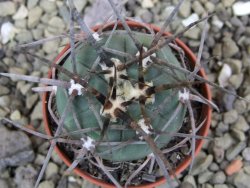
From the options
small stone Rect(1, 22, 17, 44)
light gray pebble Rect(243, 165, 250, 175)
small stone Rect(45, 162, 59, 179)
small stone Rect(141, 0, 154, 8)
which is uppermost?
small stone Rect(1, 22, 17, 44)

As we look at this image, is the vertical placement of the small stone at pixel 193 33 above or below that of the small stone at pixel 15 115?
above

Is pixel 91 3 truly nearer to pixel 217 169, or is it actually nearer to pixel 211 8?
pixel 211 8

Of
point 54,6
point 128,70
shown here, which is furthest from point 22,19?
point 128,70

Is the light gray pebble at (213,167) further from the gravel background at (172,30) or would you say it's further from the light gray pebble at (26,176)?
the light gray pebble at (26,176)

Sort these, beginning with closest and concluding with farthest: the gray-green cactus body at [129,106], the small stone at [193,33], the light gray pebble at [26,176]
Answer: the gray-green cactus body at [129,106] < the light gray pebble at [26,176] < the small stone at [193,33]

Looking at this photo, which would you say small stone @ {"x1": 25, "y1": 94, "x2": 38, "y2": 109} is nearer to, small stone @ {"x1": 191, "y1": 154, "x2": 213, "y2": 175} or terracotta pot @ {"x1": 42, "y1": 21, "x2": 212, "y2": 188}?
terracotta pot @ {"x1": 42, "y1": 21, "x2": 212, "y2": 188}

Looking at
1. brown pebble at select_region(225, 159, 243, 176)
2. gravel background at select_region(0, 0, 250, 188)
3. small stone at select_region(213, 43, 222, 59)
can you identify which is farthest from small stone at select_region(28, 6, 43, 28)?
brown pebble at select_region(225, 159, 243, 176)

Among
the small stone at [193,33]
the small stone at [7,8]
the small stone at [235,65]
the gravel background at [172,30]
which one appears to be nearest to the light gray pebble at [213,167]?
the gravel background at [172,30]
